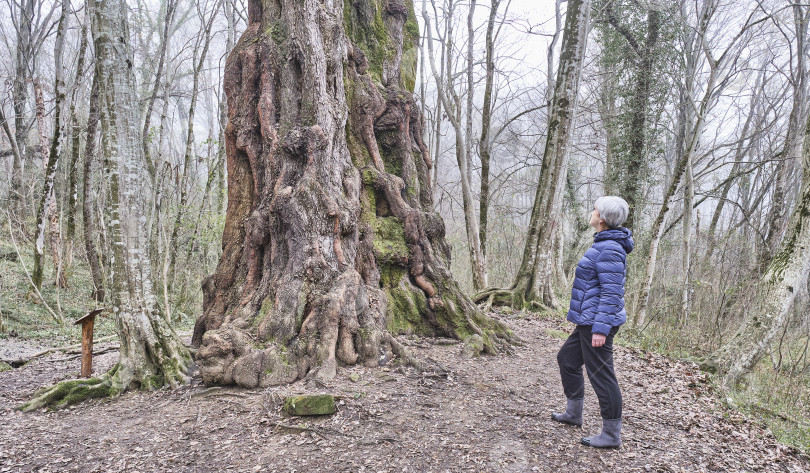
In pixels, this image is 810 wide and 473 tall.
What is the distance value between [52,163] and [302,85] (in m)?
7.49

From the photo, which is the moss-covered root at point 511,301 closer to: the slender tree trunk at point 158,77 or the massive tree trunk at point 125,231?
the massive tree trunk at point 125,231

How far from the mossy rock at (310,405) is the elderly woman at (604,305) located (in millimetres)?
1851

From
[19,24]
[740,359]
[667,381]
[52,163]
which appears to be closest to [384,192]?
[667,381]

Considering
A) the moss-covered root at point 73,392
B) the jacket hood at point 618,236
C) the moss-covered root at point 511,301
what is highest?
the jacket hood at point 618,236

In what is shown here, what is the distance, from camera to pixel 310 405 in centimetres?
339

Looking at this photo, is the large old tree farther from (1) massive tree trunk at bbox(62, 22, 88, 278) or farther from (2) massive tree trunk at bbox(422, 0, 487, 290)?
(1) massive tree trunk at bbox(62, 22, 88, 278)

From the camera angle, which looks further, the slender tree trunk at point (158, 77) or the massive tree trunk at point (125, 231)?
the slender tree trunk at point (158, 77)

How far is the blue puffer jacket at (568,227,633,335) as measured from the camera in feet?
10.0

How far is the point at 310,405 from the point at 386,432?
603 millimetres

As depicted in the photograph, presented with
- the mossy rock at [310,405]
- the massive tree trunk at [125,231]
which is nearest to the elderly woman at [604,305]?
the mossy rock at [310,405]

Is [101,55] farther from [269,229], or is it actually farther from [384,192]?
[384,192]

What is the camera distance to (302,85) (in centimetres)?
507

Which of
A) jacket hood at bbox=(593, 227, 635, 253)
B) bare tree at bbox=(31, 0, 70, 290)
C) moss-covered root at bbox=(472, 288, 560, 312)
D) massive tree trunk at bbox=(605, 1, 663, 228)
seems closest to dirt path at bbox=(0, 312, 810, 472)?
jacket hood at bbox=(593, 227, 635, 253)

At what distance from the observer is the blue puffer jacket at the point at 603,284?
3.06 m
